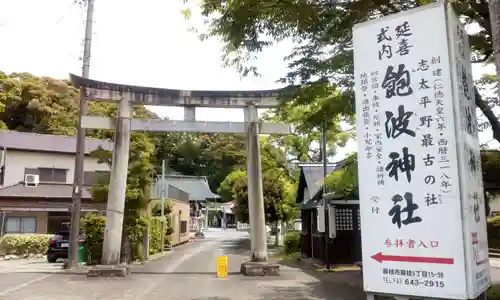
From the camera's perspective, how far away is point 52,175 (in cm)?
2839

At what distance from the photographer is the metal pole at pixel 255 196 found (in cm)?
1464

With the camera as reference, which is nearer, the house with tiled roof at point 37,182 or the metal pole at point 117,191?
the metal pole at point 117,191

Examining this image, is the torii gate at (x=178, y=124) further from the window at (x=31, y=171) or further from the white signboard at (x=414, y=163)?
the window at (x=31, y=171)

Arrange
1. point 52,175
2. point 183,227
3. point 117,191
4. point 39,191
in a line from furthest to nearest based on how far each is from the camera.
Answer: point 183,227
point 52,175
point 39,191
point 117,191

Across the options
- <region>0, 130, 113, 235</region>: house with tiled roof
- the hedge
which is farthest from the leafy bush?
<region>0, 130, 113, 235</region>: house with tiled roof

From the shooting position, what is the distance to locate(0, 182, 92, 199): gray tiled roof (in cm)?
2462

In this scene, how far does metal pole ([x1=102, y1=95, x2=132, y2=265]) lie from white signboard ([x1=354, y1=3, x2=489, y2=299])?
10689 mm

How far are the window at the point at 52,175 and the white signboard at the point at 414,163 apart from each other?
2694cm

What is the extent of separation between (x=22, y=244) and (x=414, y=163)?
70.0 feet

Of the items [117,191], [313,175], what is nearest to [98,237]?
[117,191]

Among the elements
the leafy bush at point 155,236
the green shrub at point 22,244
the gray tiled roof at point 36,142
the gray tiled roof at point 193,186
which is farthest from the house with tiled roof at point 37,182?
the gray tiled roof at point 193,186

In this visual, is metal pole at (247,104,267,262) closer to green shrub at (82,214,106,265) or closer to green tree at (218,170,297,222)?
green shrub at (82,214,106,265)

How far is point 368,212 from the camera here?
5.21m

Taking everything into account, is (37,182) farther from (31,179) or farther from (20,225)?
(20,225)
